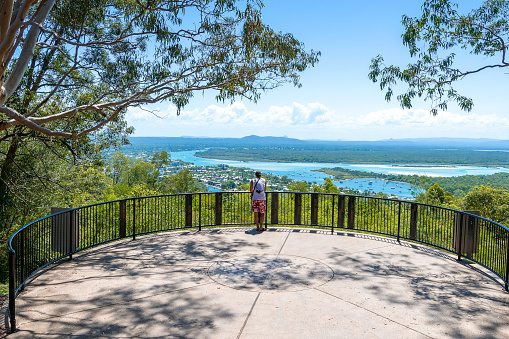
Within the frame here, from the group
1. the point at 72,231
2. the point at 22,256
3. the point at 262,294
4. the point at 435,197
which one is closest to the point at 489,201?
the point at 435,197

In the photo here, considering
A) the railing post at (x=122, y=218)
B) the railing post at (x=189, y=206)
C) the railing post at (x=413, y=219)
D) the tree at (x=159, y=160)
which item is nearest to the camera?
the railing post at (x=122, y=218)

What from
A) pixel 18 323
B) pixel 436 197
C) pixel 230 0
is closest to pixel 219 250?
pixel 18 323

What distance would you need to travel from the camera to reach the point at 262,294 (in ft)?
20.2

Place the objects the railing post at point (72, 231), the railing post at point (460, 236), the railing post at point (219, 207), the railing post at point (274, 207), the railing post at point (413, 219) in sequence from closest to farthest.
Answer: the railing post at point (72, 231) → the railing post at point (460, 236) → the railing post at point (413, 219) → the railing post at point (219, 207) → the railing post at point (274, 207)

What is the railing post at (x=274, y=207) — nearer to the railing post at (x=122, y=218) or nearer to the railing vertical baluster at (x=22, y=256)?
the railing post at (x=122, y=218)

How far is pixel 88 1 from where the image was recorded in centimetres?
1139

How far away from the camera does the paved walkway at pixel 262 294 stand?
497cm

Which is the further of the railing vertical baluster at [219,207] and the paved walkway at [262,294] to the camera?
the railing vertical baluster at [219,207]

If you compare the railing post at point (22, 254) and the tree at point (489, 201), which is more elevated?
the railing post at point (22, 254)

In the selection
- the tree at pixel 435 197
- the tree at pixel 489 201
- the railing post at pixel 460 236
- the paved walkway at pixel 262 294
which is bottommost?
the tree at pixel 435 197

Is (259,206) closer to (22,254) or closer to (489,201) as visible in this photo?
(22,254)

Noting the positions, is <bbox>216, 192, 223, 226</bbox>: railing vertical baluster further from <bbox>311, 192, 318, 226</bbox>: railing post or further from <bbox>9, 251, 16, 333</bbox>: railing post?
<bbox>9, 251, 16, 333</bbox>: railing post

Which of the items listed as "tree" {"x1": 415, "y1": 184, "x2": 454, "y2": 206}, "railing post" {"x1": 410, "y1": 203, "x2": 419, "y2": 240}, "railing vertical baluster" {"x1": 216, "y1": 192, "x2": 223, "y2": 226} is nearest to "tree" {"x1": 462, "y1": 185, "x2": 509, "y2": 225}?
"tree" {"x1": 415, "y1": 184, "x2": 454, "y2": 206}

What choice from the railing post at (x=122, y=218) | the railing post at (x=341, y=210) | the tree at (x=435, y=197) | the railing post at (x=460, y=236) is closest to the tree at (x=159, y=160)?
the tree at (x=435, y=197)
